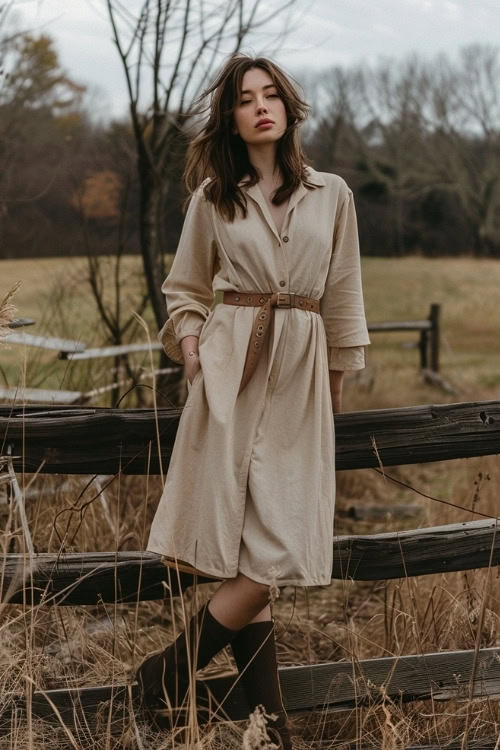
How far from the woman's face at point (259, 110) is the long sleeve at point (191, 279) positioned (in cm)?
24

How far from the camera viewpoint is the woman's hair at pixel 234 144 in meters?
2.62

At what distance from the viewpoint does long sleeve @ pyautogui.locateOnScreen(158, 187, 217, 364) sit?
269cm

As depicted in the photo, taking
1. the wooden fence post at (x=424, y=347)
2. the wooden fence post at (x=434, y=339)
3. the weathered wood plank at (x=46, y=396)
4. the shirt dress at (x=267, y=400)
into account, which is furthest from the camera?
the wooden fence post at (x=424, y=347)

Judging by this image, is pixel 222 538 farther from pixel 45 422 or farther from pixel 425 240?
pixel 425 240

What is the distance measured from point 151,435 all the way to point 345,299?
0.71 metres

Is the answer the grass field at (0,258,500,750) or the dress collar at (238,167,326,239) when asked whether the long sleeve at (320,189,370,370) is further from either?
the grass field at (0,258,500,750)

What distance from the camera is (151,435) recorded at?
2.78 m

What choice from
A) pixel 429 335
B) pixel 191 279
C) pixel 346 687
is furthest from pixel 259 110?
pixel 429 335

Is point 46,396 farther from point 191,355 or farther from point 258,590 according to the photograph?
point 258,590

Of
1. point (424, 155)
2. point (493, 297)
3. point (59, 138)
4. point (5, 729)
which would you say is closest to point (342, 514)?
point (5, 729)

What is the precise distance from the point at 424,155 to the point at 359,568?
4651cm

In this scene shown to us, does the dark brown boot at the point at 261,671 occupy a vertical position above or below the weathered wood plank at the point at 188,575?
below

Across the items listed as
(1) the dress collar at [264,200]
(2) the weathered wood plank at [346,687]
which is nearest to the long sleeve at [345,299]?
(1) the dress collar at [264,200]

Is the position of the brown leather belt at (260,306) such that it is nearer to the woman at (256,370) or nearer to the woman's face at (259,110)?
the woman at (256,370)
